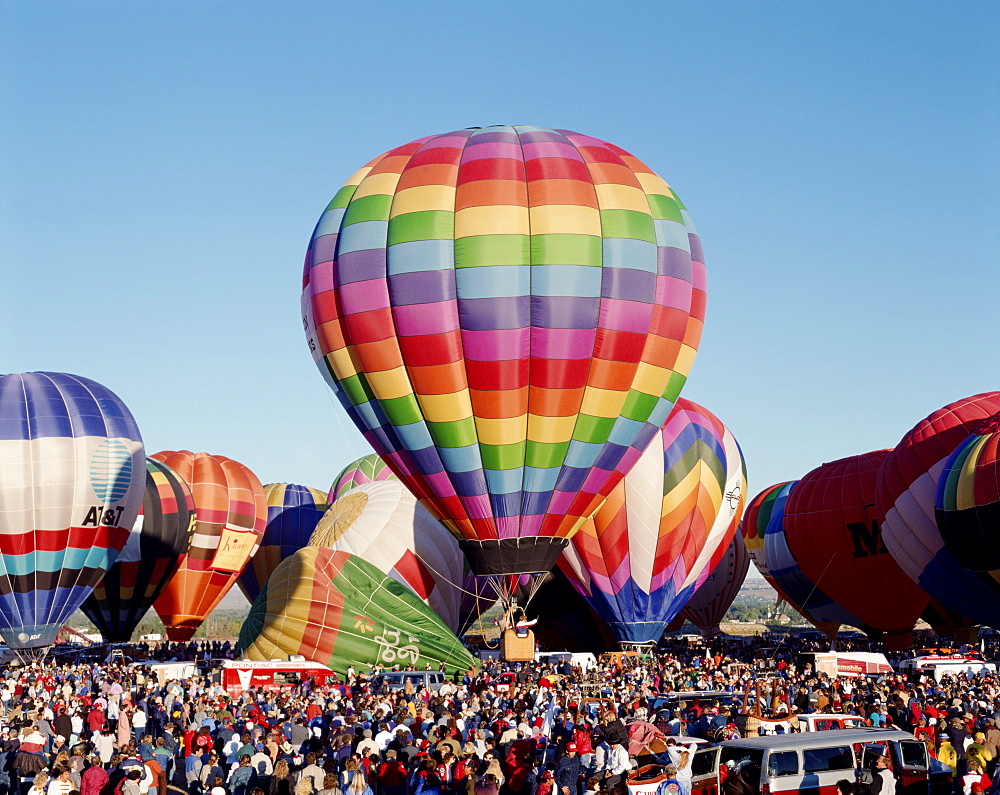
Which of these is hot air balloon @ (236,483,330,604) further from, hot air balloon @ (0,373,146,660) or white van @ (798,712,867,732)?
white van @ (798,712,867,732)

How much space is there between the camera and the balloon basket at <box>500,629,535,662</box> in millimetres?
23750

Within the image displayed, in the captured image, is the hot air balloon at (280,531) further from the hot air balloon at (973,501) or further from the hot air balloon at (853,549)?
the hot air balloon at (973,501)

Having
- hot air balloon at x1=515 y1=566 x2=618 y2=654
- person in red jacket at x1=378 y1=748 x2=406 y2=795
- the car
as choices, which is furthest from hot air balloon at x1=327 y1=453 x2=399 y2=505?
person in red jacket at x1=378 y1=748 x2=406 y2=795

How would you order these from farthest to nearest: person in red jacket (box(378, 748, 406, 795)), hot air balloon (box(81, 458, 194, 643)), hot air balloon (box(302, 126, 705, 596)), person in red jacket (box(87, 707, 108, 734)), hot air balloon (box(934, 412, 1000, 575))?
hot air balloon (box(81, 458, 194, 643))
hot air balloon (box(934, 412, 1000, 575))
hot air balloon (box(302, 126, 705, 596))
person in red jacket (box(87, 707, 108, 734))
person in red jacket (box(378, 748, 406, 795))

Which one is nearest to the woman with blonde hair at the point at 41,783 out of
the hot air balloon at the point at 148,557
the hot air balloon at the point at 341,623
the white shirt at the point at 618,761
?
the white shirt at the point at 618,761

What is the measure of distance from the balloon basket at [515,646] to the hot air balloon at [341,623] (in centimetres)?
75

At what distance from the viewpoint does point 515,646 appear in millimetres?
23828

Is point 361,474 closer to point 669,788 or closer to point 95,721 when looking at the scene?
point 95,721

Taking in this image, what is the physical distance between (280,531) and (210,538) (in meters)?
5.54

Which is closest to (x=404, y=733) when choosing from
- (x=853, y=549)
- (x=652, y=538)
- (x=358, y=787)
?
(x=358, y=787)

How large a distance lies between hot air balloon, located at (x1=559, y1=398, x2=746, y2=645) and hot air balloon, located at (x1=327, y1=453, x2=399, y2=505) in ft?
36.1

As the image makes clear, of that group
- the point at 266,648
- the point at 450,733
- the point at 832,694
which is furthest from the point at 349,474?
the point at 450,733

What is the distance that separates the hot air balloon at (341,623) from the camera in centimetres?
Answer: 2303

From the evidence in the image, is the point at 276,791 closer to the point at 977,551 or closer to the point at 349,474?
the point at 977,551
